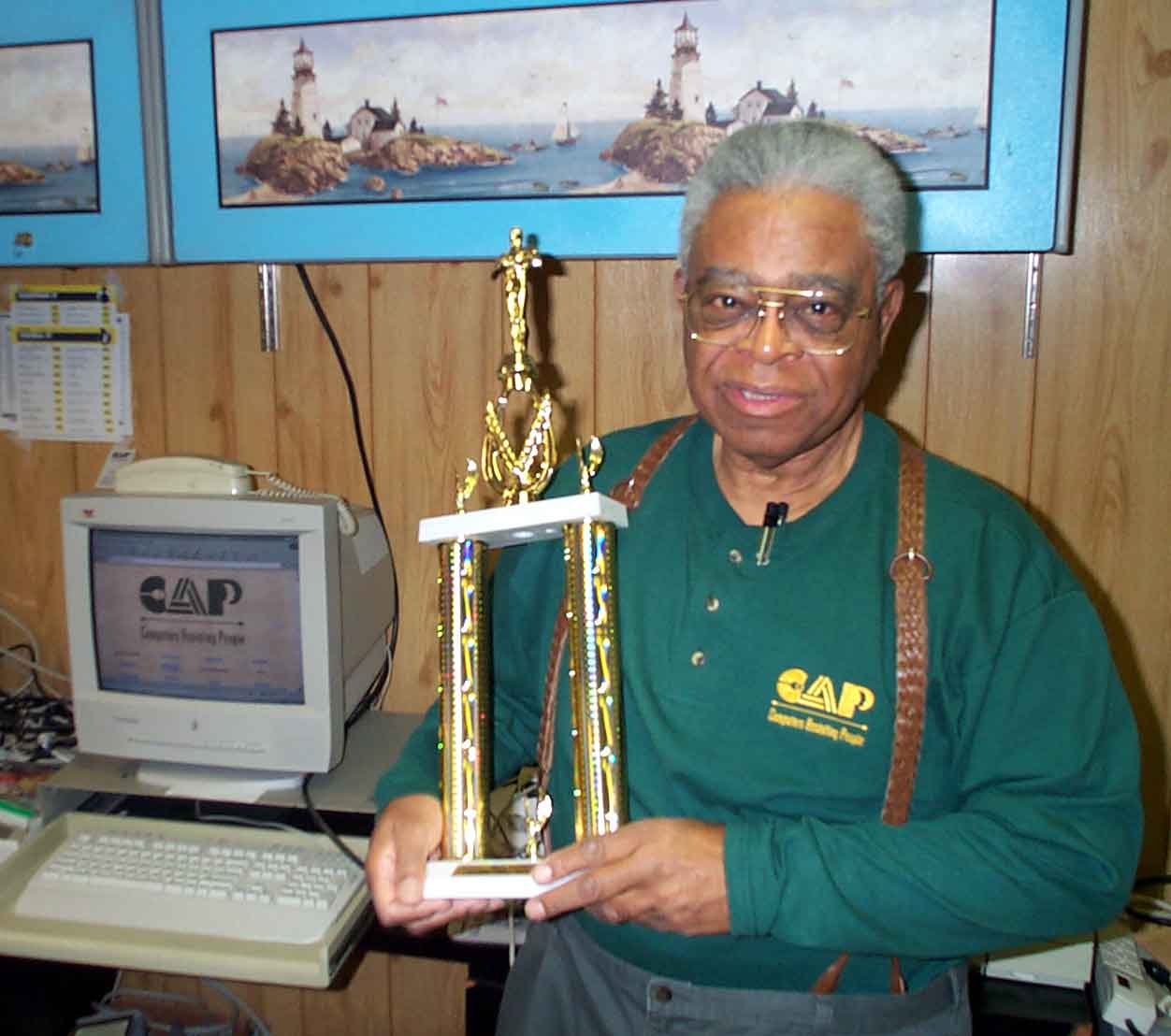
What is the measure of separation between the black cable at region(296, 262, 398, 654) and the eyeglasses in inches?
37.7

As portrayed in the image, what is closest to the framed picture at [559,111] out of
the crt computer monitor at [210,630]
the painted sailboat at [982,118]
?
the painted sailboat at [982,118]

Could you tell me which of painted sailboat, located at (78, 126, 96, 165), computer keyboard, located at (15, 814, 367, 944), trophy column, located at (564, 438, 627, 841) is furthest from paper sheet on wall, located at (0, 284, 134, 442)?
trophy column, located at (564, 438, 627, 841)

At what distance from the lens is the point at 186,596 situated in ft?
4.74

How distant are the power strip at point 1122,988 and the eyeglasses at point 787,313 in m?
0.91

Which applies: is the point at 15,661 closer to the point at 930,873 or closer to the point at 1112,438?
the point at 930,873

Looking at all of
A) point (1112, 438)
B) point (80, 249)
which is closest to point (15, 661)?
point (80, 249)

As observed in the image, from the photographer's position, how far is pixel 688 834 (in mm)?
828

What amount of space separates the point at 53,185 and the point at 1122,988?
1976 millimetres

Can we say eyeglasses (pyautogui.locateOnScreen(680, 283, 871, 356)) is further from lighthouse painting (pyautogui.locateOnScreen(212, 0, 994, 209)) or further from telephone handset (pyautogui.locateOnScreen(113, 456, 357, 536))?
telephone handset (pyautogui.locateOnScreen(113, 456, 357, 536))

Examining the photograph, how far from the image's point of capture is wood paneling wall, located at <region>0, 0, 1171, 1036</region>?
1.42 m

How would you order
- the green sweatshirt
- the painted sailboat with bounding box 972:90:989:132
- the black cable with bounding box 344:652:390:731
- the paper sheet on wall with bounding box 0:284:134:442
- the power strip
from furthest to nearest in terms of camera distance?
the paper sheet on wall with bounding box 0:284:134:442 → the black cable with bounding box 344:652:390:731 → the painted sailboat with bounding box 972:90:989:132 → the power strip → the green sweatshirt

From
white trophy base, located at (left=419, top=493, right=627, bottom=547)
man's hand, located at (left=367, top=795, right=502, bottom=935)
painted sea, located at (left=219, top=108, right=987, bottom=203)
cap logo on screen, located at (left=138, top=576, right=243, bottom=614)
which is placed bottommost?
man's hand, located at (left=367, top=795, right=502, bottom=935)

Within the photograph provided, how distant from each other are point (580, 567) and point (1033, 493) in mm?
931

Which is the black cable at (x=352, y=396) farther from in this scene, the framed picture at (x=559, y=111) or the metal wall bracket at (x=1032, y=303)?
the metal wall bracket at (x=1032, y=303)
